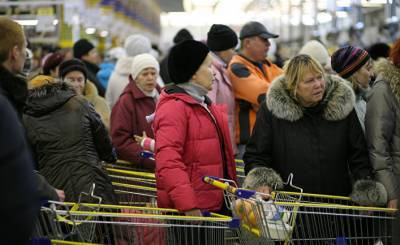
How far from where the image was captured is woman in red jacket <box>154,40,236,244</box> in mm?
5016

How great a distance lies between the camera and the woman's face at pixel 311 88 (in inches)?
216

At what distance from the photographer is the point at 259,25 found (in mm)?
8641

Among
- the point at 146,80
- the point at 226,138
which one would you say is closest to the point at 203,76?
the point at 226,138

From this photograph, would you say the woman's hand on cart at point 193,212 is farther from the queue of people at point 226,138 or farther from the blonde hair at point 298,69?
the blonde hair at point 298,69

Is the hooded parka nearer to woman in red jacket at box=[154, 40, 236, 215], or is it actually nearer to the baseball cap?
woman in red jacket at box=[154, 40, 236, 215]

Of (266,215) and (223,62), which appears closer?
(266,215)

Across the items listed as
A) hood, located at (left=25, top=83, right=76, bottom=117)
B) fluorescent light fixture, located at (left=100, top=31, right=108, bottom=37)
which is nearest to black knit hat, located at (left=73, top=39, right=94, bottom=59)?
hood, located at (left=25, top=83, right=76, bottom=117)

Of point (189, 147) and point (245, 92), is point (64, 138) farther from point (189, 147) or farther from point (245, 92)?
point (245, 92)

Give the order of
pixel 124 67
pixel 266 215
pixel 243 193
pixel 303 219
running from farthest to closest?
pixel 124 67 < pixel 303 219 < pixel 266 215 < pixel 243 193

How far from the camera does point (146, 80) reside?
7.88 meters

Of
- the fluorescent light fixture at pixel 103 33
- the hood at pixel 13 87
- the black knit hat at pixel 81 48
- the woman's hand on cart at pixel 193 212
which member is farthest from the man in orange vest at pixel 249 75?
the fluorescent light fixture at pixel 103 33

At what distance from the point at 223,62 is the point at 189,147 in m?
3.34

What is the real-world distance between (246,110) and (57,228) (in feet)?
12.8

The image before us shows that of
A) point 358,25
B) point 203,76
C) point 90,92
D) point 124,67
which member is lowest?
point 358,25
